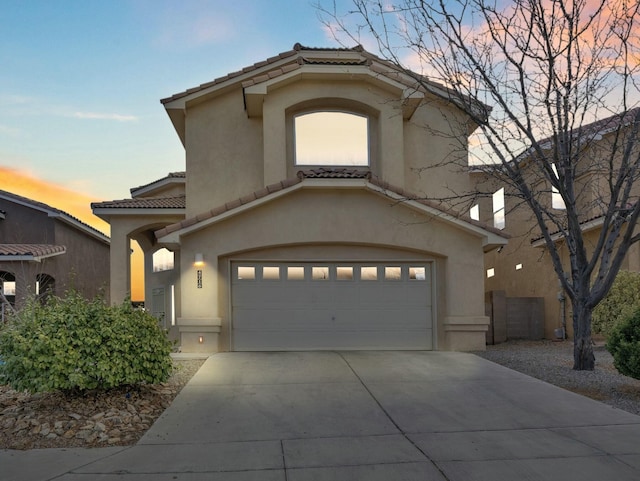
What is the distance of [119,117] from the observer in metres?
17.4

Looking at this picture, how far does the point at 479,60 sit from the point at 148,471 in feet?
29.4

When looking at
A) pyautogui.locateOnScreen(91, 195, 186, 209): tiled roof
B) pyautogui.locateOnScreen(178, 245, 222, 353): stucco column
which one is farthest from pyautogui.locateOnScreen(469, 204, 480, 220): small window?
pyautogui.locateOnScreen(178, 245, 222, 353): stucco column

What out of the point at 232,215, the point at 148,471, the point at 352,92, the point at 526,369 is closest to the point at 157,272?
the point at 232,215

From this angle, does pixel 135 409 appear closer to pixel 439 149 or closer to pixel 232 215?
pixel 232 215

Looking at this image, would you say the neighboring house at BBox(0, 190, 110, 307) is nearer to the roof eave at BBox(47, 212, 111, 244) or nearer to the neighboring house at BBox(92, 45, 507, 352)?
the roof eave at BBox(47, 212, 111, 244)

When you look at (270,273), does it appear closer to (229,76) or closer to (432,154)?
(229,76)

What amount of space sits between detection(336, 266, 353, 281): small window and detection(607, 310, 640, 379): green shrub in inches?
233

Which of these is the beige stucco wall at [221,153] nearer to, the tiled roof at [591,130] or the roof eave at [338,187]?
the roof eave at [338,187]

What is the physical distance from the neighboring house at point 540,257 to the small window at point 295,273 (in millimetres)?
5368

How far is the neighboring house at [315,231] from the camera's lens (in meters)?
12.8

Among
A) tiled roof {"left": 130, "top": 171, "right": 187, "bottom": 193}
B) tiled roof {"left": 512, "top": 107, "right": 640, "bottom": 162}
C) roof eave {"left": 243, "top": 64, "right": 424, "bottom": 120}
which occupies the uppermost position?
roof eave {"left": 243, "top": 64, "right": 424, "bottom": 120}

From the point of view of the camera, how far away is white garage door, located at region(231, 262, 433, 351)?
1312cm

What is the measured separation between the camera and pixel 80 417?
7336 mm

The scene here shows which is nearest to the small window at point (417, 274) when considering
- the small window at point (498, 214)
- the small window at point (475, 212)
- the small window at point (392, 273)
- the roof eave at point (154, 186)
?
the small window at point (392, 273)
